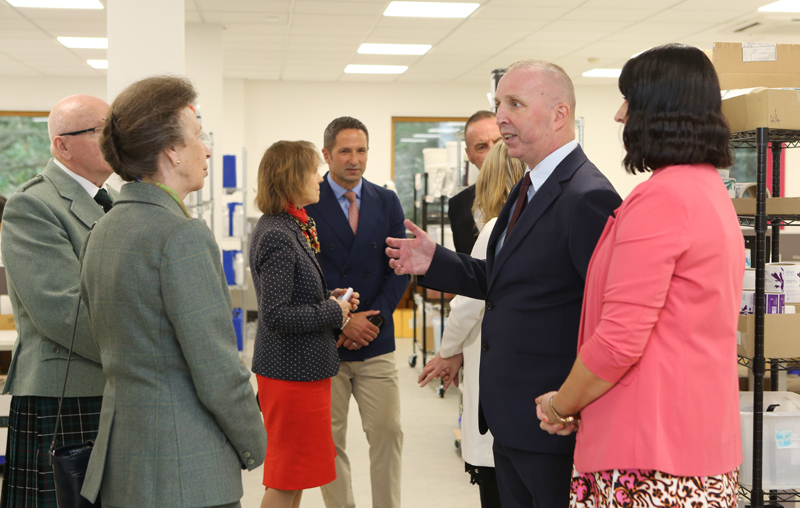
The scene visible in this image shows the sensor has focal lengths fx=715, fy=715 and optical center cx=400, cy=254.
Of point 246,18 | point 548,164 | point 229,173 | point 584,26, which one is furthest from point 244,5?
point 548,164

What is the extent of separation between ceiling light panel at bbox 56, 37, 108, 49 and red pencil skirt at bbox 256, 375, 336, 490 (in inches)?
257

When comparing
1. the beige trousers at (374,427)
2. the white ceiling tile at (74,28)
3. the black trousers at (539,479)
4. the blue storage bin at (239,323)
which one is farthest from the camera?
the white ceiling tile at (74,28)

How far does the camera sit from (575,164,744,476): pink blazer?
130cm

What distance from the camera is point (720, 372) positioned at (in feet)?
4.41

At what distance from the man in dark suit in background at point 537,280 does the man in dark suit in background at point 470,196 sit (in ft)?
5.18

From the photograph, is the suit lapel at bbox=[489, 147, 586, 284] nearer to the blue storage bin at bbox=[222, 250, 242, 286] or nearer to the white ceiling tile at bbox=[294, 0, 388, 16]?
the white ceiling tile at bbox=[294, 0, 388, 16]

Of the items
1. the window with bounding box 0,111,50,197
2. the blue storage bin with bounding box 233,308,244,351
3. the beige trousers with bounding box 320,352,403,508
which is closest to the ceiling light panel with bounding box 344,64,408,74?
the blue storage bin with bounding box 233,308,244,351

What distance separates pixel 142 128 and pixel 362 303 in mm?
1631

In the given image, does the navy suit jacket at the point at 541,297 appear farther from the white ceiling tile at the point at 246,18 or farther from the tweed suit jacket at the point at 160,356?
the white ceiling tile at the point at 246,18

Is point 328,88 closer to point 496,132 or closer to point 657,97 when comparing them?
point 496,132

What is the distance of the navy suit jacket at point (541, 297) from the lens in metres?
1.70

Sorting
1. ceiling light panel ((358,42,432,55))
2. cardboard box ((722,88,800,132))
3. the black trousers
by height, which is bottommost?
the black trousers

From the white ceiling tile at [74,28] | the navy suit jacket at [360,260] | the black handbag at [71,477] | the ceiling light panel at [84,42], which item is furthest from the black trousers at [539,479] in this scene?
the ceiling light panel at [84,42]

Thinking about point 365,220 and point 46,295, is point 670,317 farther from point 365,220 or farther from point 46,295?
point 365,220
